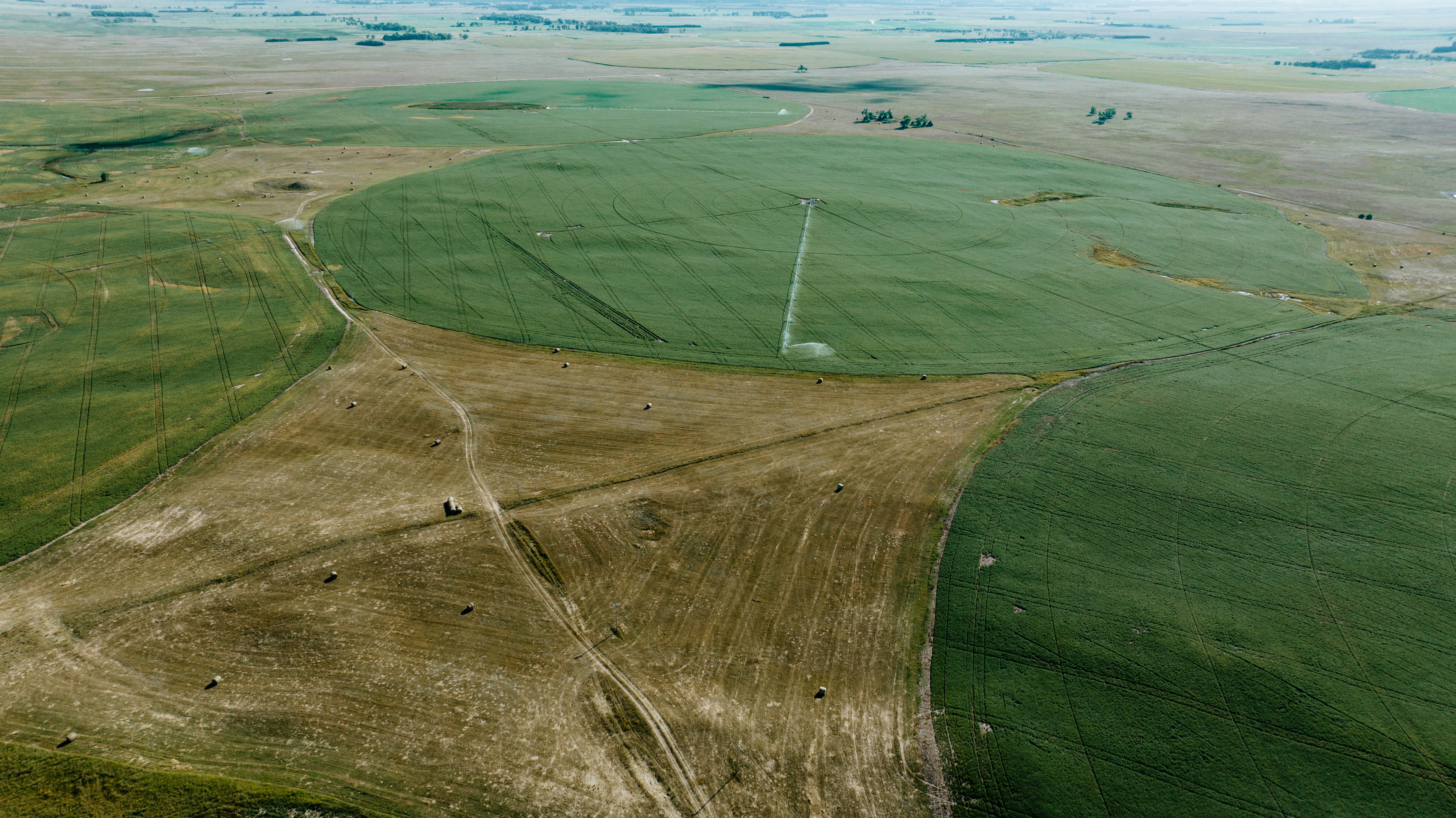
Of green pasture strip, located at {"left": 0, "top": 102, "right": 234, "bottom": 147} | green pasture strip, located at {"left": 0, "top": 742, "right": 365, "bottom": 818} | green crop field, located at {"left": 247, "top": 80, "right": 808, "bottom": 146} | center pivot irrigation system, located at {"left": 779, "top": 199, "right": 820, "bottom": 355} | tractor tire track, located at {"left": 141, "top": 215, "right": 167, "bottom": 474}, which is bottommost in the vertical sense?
green pasture strip, located at {"left": 0, "top": 742, "right": 365, "bottom": 818}

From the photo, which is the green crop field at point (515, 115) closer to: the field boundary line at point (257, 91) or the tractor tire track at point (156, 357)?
the field boundary line at point (257, 91)

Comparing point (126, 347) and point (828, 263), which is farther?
point (828, 263)

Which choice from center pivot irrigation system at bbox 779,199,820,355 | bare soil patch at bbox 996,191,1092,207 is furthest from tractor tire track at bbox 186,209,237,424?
bare soil patch at bbox 996,191,1092,207

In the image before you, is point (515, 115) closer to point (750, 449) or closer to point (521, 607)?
point (750, 449)

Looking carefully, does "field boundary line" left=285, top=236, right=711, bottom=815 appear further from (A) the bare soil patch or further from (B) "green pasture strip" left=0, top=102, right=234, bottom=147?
(B) "green pasture strip" left=0, top=102, right=234, bottom=147

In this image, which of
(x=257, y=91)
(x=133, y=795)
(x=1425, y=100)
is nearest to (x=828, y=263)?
(x=133, y=795)

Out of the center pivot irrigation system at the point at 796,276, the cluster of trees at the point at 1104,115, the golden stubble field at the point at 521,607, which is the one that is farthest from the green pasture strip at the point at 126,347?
the cluster of trees at the point at 1104,115
